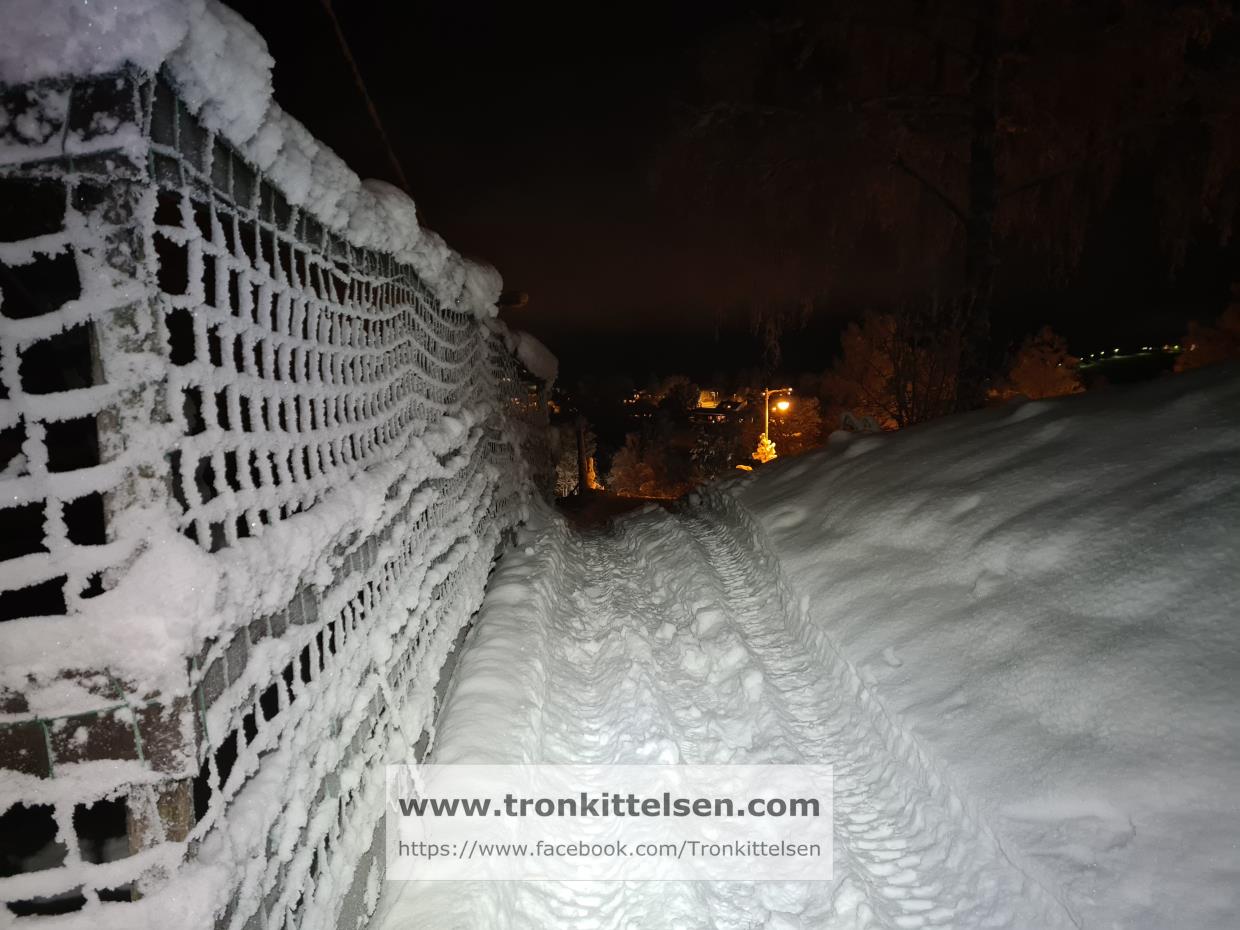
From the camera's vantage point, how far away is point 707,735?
3.75m

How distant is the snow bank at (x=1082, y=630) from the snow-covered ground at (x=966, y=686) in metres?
0.01

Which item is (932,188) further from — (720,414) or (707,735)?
(720,414)

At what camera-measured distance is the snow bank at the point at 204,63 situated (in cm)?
111

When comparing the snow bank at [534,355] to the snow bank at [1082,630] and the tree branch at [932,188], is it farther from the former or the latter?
the snow bank at [1082,630]

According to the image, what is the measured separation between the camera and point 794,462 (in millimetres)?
10148

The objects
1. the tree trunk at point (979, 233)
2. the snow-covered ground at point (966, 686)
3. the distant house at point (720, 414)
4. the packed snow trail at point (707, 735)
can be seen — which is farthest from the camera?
the distant house at point (720, 414)

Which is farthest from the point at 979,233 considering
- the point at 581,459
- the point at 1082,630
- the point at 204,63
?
the point at 581,459

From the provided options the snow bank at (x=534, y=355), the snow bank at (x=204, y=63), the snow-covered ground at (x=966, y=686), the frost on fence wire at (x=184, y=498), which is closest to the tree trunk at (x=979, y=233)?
the snow-covered ground at (x=966, y=686)

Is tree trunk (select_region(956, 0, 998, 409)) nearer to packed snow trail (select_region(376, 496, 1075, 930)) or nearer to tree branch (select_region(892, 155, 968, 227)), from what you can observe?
tree branch (select_region(892, 155, 968, 227))

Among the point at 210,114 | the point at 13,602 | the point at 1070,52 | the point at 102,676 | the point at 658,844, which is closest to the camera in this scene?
the point at 102,676

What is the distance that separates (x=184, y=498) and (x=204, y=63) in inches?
38.7

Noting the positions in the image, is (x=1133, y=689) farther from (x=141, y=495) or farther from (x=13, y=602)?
(x=13, y=602)

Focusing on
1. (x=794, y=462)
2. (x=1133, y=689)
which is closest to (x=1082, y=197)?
(x=794, y=462)

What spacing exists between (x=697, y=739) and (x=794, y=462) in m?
7.09
